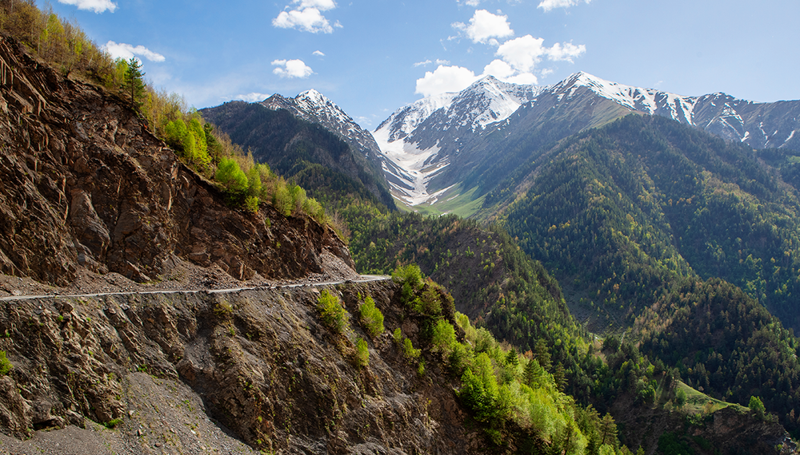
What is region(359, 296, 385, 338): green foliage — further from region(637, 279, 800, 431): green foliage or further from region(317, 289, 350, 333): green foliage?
region(637, 279, 800, 431): green foliage

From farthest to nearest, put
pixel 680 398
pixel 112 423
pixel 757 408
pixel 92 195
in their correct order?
pixel 680 398, pixel 757 408, pixel 92 195, pixel 112 423

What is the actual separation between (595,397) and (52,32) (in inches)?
5885

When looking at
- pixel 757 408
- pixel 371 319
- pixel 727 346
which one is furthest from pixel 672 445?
pixel 371 319

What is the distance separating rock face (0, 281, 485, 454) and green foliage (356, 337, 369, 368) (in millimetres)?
691

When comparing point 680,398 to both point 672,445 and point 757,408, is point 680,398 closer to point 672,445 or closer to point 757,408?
point 672,445

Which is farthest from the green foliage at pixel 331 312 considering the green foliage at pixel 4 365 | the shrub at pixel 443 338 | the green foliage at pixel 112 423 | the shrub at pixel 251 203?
the green foliage at pixel 4 365

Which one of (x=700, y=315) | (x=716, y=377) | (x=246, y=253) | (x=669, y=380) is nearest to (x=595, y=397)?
(x=669, y=380)

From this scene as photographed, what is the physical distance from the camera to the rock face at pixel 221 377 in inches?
748

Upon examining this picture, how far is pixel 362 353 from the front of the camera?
120 feet

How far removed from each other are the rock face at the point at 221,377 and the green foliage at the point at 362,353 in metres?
0.69

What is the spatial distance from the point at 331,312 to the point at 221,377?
11.9 metres

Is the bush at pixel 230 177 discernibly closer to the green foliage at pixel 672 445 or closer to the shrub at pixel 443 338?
the shrub at pixel 443 338

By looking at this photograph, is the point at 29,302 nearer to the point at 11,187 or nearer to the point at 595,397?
the point at 11,187

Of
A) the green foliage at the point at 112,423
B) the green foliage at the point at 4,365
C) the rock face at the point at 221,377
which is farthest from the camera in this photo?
the green foliage at the point at 112,423
